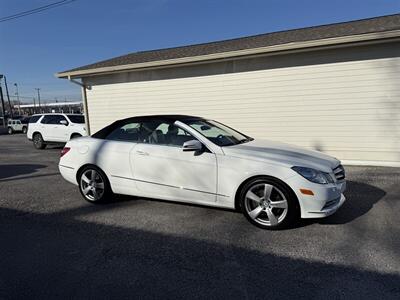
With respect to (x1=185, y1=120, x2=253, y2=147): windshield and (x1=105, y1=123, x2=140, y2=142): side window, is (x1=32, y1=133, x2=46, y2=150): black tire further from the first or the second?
(x1=185, y1=120, x2=253, y2=147): windshield

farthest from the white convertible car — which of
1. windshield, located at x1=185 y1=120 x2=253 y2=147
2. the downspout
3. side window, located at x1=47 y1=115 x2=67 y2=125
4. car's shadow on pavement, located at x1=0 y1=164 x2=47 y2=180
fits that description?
side window, located at x1=47 y1=115 x2=67 y2=125

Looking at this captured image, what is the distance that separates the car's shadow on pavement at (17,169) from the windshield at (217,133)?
5366 millimetres

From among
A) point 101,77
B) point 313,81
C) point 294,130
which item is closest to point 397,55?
point 313,81

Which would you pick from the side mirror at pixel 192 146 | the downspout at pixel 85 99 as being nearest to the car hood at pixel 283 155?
the side mirror at pixel 192 146

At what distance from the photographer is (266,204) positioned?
4074 millimetres

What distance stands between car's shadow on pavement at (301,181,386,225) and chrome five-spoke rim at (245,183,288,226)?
490mm

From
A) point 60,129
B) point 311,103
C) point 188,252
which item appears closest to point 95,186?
point 188,252

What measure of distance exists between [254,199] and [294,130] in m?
5.05

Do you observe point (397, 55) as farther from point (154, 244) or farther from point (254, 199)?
point (154, 244)

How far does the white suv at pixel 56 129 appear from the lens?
12.6 metres

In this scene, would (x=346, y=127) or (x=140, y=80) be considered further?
(x=140, y=80)

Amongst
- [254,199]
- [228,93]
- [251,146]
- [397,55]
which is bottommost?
[254,199]

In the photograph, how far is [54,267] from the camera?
3.26 m

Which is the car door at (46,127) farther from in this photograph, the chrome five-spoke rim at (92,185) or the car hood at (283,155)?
the car hood at (283,155)
